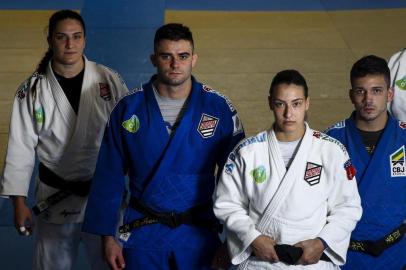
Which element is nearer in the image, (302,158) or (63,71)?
(302,158)

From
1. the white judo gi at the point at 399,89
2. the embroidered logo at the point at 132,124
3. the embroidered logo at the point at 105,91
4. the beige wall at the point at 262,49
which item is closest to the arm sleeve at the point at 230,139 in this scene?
the embroidered logo at the point at 132,124

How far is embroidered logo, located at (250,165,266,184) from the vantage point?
329 centimetres

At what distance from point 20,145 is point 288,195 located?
169 cm

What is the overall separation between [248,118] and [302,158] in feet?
13.9

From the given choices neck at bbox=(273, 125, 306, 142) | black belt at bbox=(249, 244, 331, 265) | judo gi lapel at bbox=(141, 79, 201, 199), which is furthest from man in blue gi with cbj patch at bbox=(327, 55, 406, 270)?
judo gi lapel at bbox=(141, 79, 201, 199)

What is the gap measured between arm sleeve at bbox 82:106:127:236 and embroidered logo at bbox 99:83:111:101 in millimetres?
516

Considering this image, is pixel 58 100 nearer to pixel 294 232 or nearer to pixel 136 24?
pixel 294 232

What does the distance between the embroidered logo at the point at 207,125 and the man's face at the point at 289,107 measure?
393 mm

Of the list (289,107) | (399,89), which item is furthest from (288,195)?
(399,89)

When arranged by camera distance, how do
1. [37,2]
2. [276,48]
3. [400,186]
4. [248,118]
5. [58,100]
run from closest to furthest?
[400,186] < [58,100] < [248,118] < [276,48] < [37,2]

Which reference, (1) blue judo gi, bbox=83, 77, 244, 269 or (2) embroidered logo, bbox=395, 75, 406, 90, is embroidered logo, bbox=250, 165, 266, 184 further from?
(2) embroidered logo, bbox=395, 75, 406, 90

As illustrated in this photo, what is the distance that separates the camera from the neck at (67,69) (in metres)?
4.11

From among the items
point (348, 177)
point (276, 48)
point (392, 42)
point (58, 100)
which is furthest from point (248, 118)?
point (348, 177)

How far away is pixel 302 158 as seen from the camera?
10.8ft
